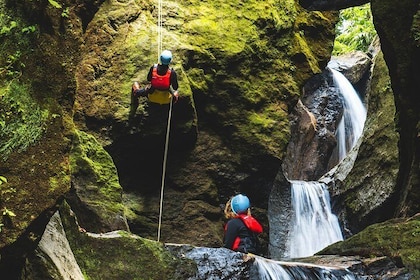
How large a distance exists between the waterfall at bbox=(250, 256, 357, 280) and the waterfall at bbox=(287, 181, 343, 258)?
8.70 m

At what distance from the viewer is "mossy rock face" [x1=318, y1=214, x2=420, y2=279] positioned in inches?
320

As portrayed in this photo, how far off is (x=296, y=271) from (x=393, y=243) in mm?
1707

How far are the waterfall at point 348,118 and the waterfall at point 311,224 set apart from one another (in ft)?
16.6

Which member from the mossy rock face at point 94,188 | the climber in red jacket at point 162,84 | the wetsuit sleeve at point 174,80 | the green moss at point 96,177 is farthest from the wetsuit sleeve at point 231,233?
the wetsuit sleeve at point 174,80

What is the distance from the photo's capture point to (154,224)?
13.4 meters

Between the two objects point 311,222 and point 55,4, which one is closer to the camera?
point 55,4

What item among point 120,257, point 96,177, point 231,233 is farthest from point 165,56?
point 120,257

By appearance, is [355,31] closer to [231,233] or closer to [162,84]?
[162,84]

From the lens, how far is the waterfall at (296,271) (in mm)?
7824

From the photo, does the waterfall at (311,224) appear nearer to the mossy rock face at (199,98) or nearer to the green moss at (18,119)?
the mossy rock face at (199,98)

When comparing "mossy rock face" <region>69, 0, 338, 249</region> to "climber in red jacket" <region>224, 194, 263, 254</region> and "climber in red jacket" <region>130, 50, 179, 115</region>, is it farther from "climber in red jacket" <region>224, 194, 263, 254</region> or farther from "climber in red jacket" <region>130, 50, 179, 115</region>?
"climber in red jacket" <region>224, 194, 263, 254</region>

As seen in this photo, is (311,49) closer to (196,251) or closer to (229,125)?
(229,125)

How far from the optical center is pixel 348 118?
76.1ft

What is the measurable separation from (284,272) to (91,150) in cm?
508
